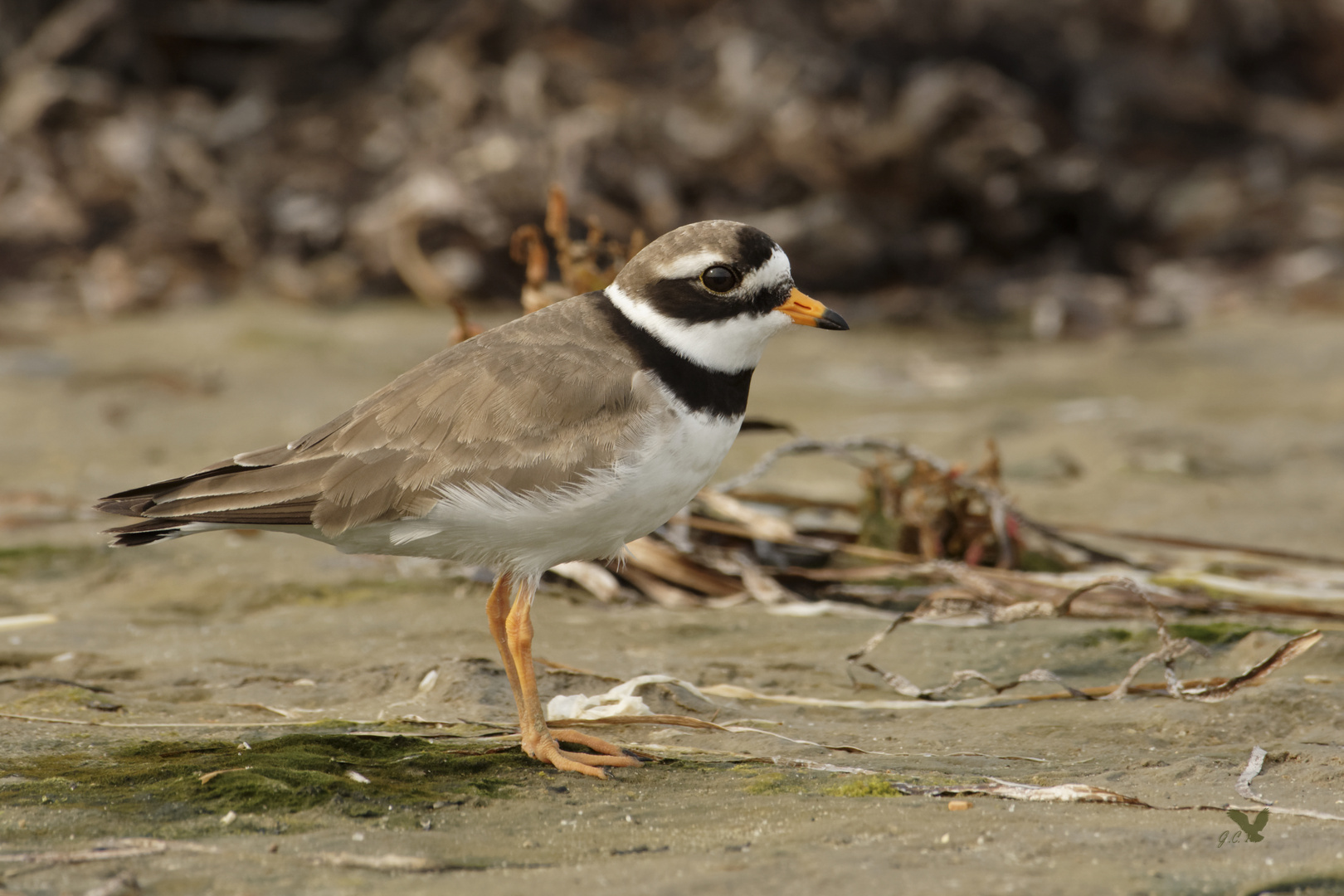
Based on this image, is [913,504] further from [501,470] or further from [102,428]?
[102,428]

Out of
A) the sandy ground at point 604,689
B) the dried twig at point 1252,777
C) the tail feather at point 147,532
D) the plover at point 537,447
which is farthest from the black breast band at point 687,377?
the dried twig at point 1252,777

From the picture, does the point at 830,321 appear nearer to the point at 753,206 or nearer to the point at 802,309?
the point at 802,309

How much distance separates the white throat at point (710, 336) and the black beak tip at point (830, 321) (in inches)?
7.7

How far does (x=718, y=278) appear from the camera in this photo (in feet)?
13.0

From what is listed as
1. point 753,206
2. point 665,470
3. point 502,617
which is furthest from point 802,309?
point 753,206

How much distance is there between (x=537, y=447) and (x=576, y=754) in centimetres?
81

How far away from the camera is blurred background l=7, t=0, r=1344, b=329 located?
32.6 ft

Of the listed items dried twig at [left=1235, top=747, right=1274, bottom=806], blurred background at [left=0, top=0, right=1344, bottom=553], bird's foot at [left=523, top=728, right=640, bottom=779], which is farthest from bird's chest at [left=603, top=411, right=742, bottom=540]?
blurred background at [left=0, top=0, right=1344, bottom=553]

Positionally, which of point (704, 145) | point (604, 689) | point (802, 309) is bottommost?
point (604, 689)

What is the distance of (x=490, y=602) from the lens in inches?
157

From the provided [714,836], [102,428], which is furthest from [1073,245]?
[714,836]

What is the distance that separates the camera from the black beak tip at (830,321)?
414 centimetres

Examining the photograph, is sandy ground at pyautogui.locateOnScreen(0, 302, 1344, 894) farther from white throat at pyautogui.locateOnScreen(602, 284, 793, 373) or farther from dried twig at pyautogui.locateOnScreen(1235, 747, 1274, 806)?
white throat at pyautogui.locateOnScreen(602, 284, 793, 373)

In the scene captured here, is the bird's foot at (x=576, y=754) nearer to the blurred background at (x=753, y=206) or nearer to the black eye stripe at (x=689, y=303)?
the black eye stripe at (x=689, y=303)
